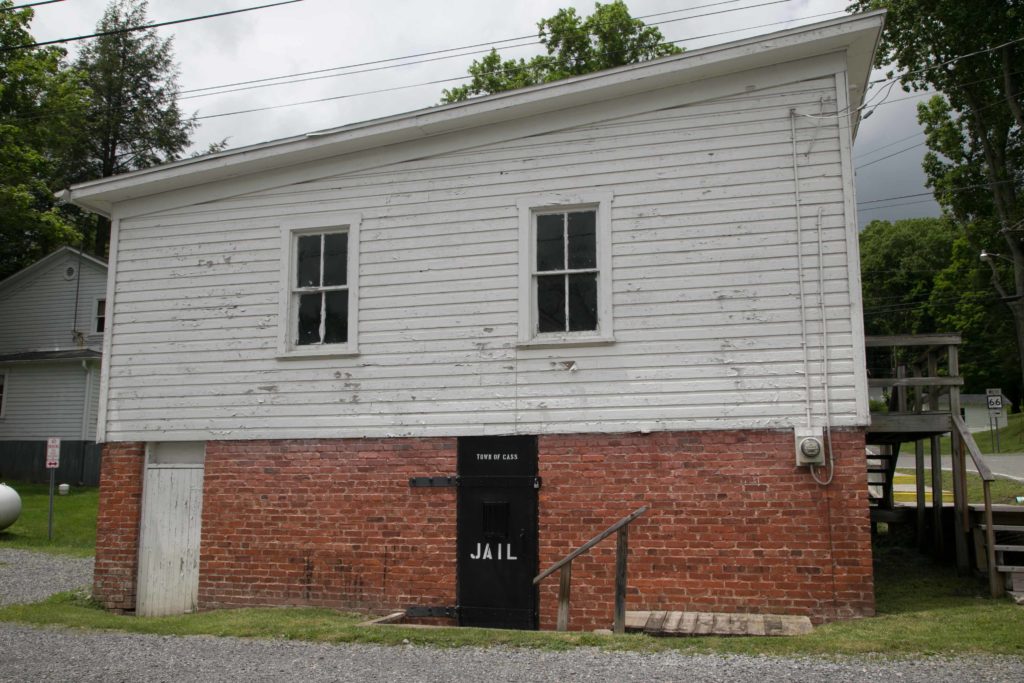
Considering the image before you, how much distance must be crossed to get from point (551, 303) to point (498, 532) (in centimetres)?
258

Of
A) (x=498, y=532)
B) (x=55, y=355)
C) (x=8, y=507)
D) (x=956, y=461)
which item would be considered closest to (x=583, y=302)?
(x=498, y=532)

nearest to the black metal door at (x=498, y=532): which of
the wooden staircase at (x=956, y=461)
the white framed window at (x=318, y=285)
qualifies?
the white framed window at (x=318, y=285)

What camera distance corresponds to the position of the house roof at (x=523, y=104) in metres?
9.34

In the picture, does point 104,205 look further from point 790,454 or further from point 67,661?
point 790,454

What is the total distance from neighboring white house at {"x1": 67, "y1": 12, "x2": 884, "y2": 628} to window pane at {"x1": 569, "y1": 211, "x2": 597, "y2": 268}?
0.08ft

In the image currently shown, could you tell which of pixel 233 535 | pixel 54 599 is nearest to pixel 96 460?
pixel 54 599

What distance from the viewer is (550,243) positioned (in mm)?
10141

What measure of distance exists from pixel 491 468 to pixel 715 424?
2.46 meters

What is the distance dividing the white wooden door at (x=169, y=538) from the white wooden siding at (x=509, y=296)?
54cm

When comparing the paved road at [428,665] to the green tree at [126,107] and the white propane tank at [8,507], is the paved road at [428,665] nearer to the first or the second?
the white propane tank at [8,507]

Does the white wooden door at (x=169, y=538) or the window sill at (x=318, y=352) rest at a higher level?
the window sill at (x=318, y=352)

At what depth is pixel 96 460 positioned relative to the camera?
2753 cm

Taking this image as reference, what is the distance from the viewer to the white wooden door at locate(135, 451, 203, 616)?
11023 mm

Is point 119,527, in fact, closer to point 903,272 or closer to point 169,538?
point 169,538
